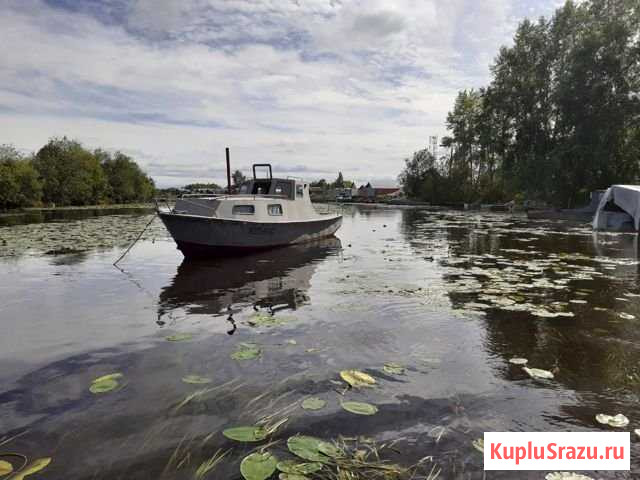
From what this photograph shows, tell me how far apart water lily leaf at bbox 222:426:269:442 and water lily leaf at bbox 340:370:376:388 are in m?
1.36

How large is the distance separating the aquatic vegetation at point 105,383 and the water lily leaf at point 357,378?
2.76 m

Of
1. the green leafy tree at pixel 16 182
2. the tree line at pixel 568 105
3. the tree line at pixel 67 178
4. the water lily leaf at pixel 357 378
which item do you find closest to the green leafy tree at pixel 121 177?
the tree line at pixel 67 178

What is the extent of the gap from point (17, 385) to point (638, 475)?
21.0 feet

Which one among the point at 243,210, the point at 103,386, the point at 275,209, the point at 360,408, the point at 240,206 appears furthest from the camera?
the point at 275,209

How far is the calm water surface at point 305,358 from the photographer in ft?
12.1

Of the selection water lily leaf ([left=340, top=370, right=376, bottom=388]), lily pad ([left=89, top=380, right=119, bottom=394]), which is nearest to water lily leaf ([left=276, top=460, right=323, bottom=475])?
water lily leaf ([left=340, top=370, right=376, bottom=388])

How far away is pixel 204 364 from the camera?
5.34 m

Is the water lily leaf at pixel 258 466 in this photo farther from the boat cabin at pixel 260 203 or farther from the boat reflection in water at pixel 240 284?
the boat cabin at pixel 260 203

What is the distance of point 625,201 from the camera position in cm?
2498

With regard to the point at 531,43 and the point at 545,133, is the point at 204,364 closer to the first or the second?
the point at 545,133

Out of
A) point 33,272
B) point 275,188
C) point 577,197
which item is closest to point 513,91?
point 577,197

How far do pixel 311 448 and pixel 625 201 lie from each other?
29274 mm

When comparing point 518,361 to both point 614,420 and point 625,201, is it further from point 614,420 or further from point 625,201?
point 625,201

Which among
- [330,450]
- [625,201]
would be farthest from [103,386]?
[625,201]
